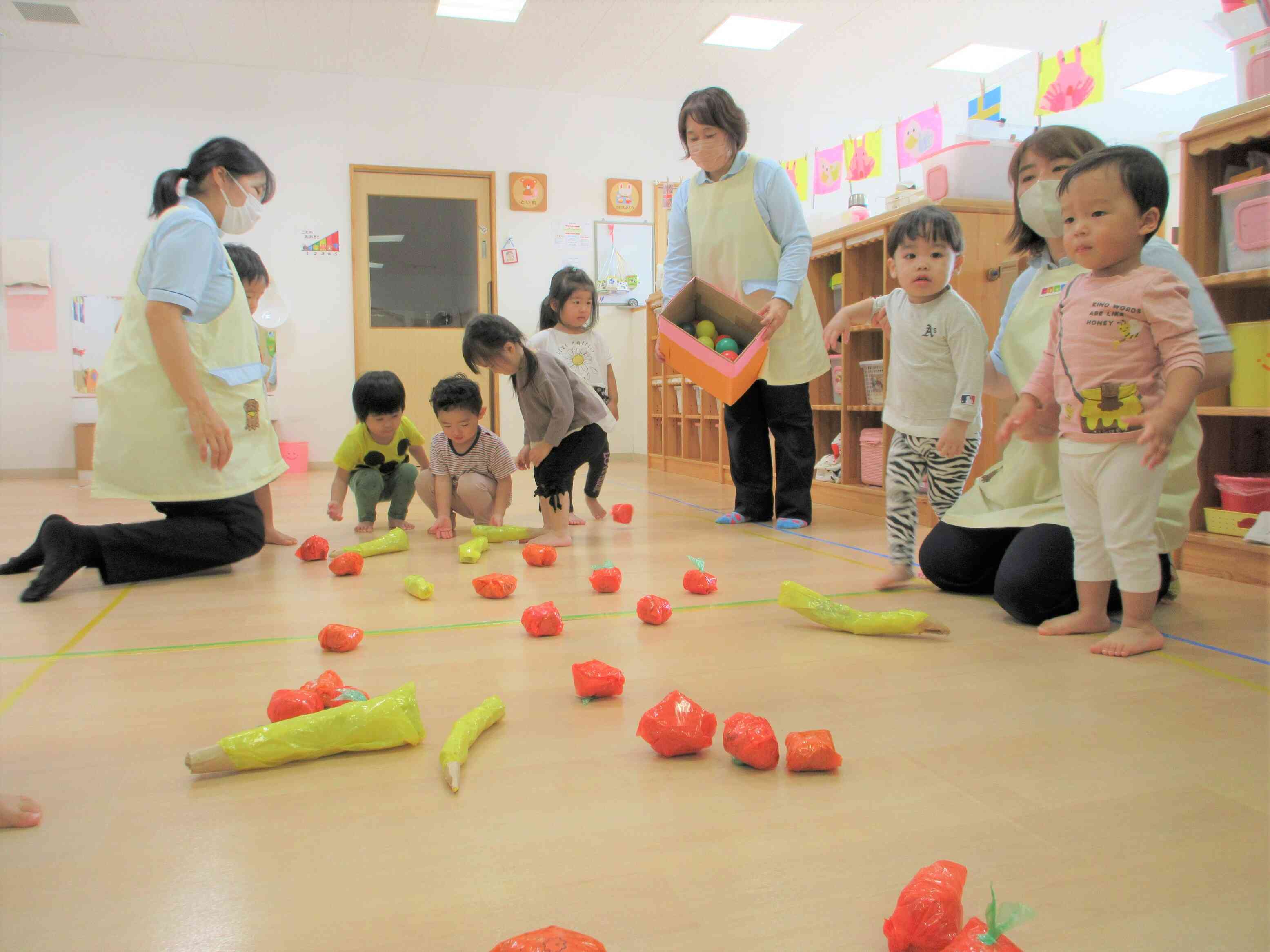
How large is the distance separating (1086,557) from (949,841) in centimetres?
82

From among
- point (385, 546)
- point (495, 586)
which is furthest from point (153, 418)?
point (495, 586)

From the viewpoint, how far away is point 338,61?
213 inches

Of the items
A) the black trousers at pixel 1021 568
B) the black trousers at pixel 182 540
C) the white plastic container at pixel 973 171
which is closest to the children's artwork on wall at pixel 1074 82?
the white plastic container at pixel 973 171

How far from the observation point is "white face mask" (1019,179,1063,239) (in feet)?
5.13

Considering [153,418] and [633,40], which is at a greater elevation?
[633,40]

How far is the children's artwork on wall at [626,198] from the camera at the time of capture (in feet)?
20.4

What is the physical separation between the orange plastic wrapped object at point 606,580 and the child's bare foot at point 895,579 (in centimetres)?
54

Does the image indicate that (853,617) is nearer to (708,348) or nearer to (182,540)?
(708,348)

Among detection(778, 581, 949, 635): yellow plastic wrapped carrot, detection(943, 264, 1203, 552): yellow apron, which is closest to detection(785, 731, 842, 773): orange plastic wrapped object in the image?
detection(778, 581, 949, 635): yellow plastic wrapped carrot

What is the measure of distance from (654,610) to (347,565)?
2.86ft

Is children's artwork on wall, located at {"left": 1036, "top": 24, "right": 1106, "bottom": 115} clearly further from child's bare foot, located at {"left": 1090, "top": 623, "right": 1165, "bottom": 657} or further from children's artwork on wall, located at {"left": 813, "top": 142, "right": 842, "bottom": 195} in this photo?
child's bare foot, located at {"left": 1090, "top": 623, "right": 1165, "bottom": 657}

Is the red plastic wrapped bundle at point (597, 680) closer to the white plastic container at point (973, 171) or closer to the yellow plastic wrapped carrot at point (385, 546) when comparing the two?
the yellow plastic wrapped carrot at point (385, 546)

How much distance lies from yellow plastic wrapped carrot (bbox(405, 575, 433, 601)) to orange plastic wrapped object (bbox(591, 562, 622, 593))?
0.34 m

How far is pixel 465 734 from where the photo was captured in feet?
3.11
